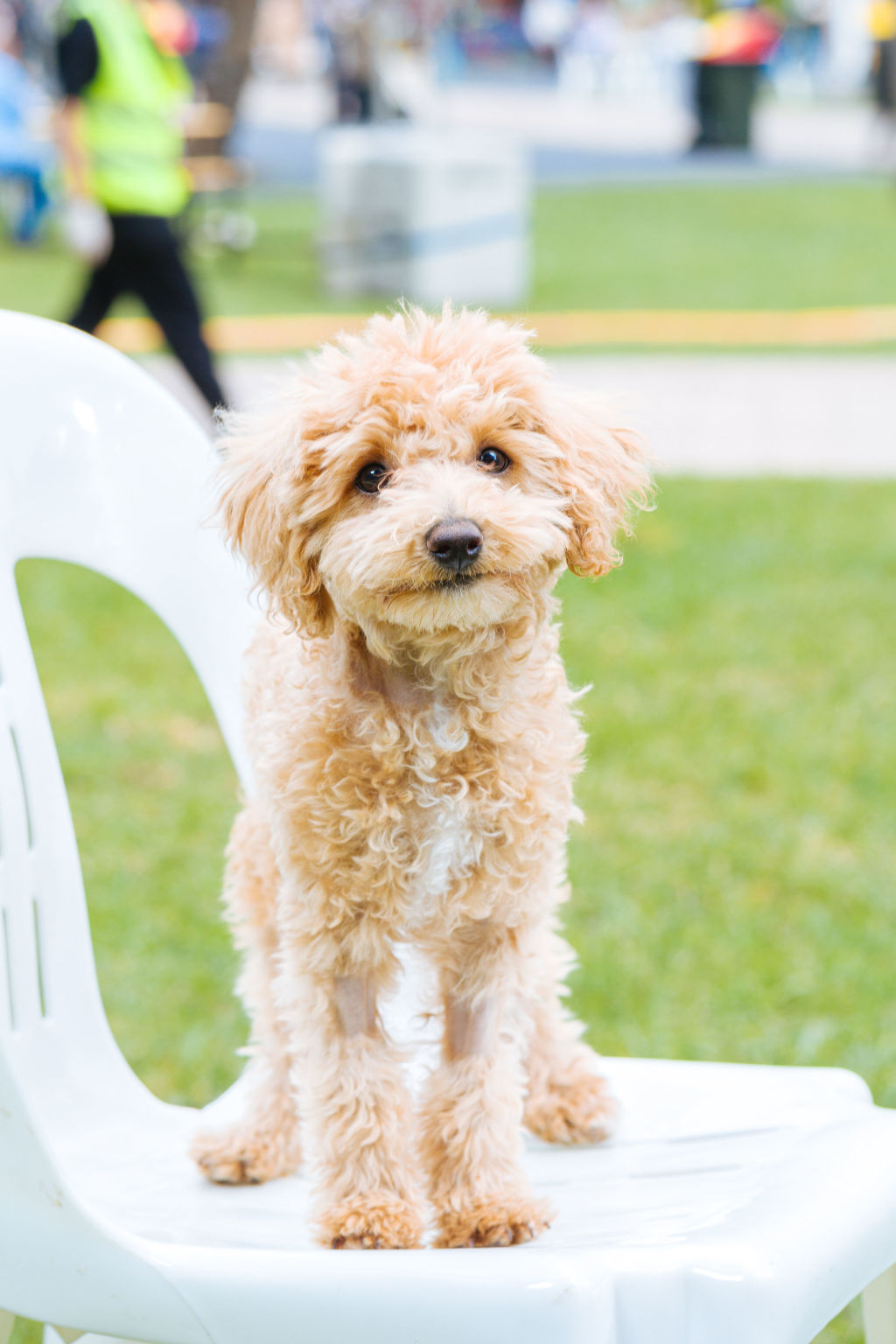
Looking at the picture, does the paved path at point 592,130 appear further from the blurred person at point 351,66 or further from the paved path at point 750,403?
the paved path at point 750,403

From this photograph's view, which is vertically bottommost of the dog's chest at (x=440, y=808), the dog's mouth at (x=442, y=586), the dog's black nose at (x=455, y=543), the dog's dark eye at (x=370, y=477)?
the dog's chest at (x=440, y=808)

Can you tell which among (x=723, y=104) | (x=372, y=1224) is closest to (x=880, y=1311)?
(x=372, y=1224)

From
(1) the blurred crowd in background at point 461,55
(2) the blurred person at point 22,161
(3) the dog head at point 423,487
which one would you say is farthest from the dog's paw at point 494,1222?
(2) the blurred person at point 22,161

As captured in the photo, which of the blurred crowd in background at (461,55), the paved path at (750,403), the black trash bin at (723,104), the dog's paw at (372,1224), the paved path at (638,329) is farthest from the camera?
the black trash bin at (723,104)

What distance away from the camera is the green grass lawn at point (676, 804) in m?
3.67

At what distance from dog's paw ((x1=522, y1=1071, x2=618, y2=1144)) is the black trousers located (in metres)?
5.68

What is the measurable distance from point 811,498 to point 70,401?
5.65m

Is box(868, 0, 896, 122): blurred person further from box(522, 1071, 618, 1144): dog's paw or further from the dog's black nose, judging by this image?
the dog's black nose

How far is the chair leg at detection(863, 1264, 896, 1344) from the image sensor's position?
2051mm

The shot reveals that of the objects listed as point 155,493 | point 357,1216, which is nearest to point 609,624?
point 155,493

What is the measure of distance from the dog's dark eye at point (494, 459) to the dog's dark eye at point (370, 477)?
11 cm

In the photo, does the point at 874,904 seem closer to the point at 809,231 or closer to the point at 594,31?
the point at 809,231

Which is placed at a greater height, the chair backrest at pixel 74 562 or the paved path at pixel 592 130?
the chair backrest at pixel 74 562

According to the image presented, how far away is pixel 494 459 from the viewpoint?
6.20 ft
